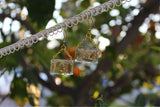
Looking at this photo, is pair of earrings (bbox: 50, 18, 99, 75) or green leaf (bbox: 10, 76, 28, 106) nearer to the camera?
pair of earrings (bbox: 50, 18, 99, 75)

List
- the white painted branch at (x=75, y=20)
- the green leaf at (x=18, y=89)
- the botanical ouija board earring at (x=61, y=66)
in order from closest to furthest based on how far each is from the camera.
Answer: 1. the white painted branch at (x=75, y=20)
2. the botanical ouija board earring at (x=61, y=66)
3. the green leaf at (x=18, y=89)

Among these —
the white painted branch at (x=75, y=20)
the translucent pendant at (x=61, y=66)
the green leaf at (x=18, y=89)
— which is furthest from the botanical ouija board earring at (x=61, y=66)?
the green leaf at (x=18, y=89)

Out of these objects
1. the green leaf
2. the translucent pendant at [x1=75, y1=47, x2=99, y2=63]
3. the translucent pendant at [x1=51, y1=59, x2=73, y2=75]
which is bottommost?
the green leaf

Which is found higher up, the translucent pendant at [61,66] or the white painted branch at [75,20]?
the white painted branch at [75,20]

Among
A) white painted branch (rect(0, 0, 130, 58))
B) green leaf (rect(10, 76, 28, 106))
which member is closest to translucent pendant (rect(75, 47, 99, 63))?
white painted branch (rect(0, 0, 130, 58))

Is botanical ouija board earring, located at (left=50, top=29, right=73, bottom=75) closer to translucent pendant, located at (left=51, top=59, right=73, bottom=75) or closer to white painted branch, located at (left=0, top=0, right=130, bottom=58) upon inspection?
translucent pendant, located at (left=51, top=59, right=73, bottom=75)

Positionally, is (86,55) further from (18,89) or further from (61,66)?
(18,89)

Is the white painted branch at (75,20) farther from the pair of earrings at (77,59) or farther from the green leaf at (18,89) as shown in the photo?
the green leaf at (18,89)

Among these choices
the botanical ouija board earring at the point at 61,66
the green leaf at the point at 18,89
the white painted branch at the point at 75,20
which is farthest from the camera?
the green leaf at the point at 18,89

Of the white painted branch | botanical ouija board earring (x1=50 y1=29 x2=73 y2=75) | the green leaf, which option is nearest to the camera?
the white painted branch

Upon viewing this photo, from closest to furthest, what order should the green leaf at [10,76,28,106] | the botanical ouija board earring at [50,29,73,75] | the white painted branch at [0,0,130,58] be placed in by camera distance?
the white painted branch at [0,0,130,58]
the botanical ouija board earring at [50,29,73,75]
the green leaf at [10,76,28,106]

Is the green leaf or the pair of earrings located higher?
the pair of earrings

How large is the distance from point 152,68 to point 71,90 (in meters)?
0.86

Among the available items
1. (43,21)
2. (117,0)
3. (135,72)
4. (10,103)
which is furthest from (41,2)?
(10,103)
